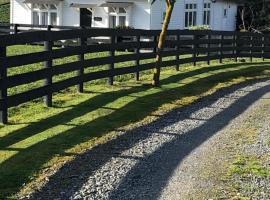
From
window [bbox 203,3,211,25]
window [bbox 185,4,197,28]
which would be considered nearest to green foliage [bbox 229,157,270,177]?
window [bbox 185,4,197,28]

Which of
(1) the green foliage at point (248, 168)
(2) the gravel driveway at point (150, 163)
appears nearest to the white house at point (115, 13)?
(2) the gravel driveway at point (150, 163)

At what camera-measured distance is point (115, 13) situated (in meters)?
38.4

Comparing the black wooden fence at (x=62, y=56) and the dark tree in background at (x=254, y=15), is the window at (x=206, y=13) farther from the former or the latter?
the black wooden fence at (x=62, y=56)

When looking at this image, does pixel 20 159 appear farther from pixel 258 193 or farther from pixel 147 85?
pixel 147 85

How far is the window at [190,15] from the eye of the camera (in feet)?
133

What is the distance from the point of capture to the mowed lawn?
7.10 m

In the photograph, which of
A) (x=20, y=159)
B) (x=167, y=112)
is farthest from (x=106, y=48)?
(x=20, y=159)

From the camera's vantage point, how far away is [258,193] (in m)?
6.36

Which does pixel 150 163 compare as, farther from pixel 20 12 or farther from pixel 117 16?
pixel 20 12

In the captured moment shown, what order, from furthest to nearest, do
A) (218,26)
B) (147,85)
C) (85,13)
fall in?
(218,26) < (85,13) < (147,85)

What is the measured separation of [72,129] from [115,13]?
29907 millimetres

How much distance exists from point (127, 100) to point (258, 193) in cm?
601

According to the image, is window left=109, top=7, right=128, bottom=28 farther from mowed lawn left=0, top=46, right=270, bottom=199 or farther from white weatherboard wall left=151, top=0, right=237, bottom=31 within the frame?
mowed lawn left=0, top=46, right=270, bottom=199

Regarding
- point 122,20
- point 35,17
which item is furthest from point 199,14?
point 35,17
